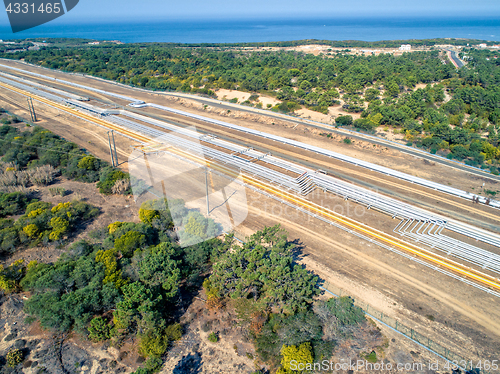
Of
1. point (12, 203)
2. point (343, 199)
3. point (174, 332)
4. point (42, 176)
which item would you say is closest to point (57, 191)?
point (42, 176)

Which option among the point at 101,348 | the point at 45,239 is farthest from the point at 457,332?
the point at 45,239

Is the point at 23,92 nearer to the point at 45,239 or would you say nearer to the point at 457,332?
the point at 45,239

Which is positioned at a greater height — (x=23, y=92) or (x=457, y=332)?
(x=23, y=92)

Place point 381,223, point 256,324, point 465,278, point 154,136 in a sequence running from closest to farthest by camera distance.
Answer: point 256,324
point 465,278
point 381,223
point 154,136

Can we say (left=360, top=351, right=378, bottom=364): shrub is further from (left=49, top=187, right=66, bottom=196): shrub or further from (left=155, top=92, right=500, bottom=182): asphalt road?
(left=49, top=187, right=66, bottom=196): shrub

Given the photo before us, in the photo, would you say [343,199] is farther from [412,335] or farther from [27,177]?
[27,177]

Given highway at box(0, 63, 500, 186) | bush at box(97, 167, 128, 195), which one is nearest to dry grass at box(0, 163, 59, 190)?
bush at box(97, 167, 128, 195)
